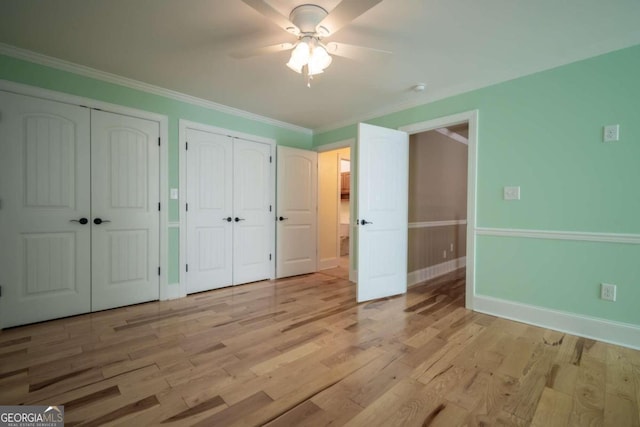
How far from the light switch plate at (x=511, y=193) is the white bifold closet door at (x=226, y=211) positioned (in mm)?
2988

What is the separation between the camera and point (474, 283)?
296 cm

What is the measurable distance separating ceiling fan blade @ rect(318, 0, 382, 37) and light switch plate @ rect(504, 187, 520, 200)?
2216 millimetres

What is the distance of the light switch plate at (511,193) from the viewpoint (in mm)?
2691

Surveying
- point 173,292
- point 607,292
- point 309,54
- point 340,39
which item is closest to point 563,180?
point 607,292

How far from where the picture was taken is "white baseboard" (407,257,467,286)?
4.05 meters

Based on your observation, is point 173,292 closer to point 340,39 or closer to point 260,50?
point 260,50

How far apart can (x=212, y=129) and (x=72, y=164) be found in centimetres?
149

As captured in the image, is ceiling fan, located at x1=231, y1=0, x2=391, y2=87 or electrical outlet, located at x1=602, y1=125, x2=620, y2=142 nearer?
ceiling fan, located at x1=231, y1=0, x2=391, y2=87

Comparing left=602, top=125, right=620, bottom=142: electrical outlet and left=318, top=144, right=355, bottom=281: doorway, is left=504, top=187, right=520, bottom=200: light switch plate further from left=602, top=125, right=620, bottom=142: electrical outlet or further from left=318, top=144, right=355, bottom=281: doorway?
left=318, top=144, right=355, bottom=281: doorway

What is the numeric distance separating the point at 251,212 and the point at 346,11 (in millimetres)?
2925

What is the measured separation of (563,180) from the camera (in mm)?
2451

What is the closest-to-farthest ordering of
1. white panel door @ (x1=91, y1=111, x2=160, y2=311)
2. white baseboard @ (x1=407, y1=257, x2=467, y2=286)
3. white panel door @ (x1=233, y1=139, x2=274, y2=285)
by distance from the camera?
white panel door @ (x1=91, y1=111, x2=160, y2=311) → white panel door @ (x1=233, y1=139, x2=274, y2=285) → white baseboard @ (x1=407, y1=257, x2=467, y2=286)

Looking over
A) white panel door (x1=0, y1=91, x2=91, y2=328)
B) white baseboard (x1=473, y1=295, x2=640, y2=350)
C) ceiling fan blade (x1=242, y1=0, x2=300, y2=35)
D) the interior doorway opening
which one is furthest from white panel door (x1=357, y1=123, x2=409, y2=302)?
white panel door (x1=0, y1=91, x2=91, y2=328)

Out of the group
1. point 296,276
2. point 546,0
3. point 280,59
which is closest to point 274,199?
point 296,276
